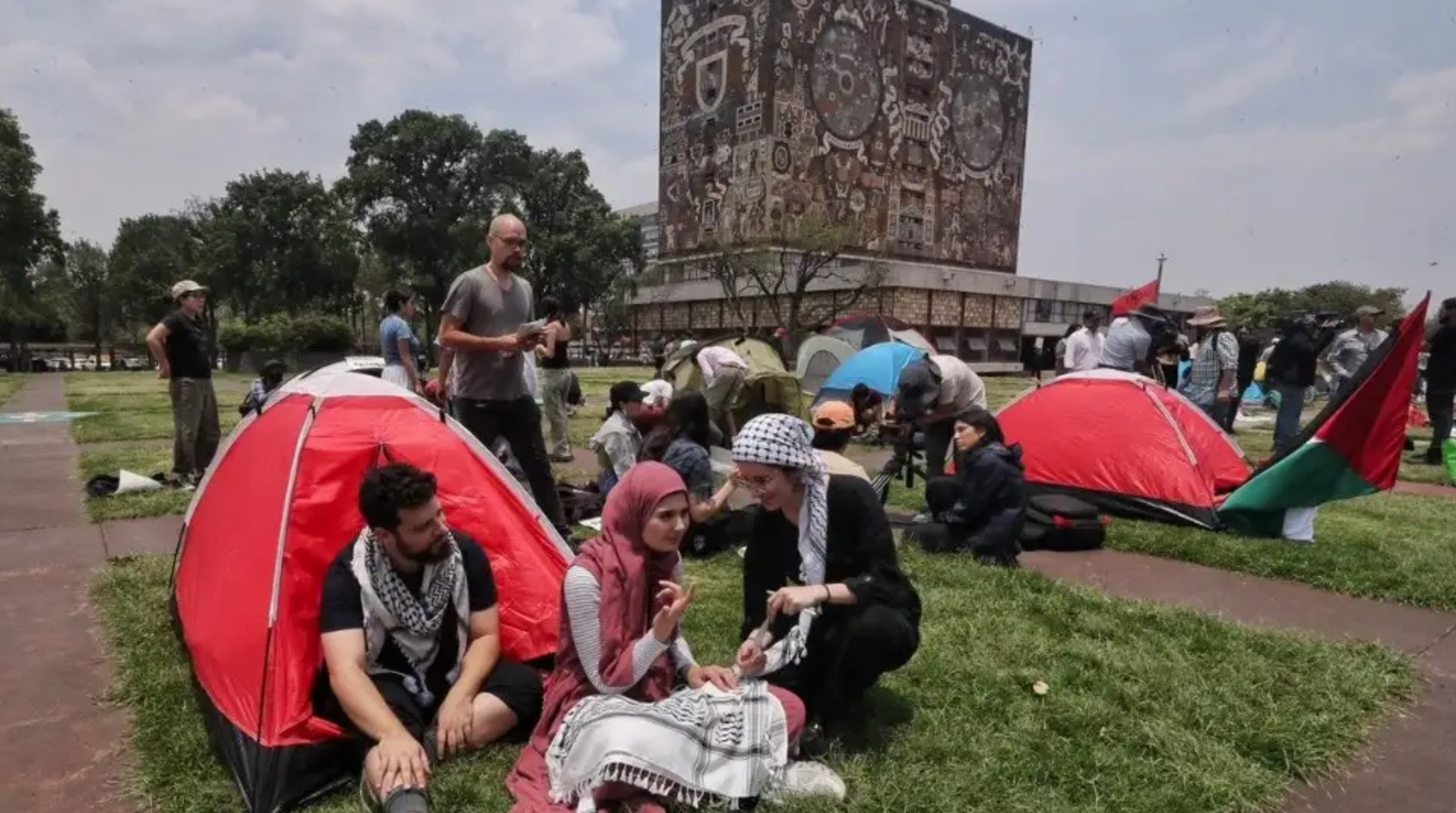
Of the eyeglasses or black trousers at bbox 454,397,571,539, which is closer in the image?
the eyeglasses

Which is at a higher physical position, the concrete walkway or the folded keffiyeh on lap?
the folded keffiyeh on lap

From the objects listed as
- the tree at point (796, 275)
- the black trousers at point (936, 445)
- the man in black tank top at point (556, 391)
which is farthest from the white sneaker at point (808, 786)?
the tree at point (796, 275)

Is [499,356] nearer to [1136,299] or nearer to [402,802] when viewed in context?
[402,802]

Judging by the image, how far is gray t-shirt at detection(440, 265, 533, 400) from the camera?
446cm

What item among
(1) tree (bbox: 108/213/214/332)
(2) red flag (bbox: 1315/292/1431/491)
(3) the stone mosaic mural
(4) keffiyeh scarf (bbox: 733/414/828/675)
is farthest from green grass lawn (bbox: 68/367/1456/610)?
(1) tree (bbox: 108/213/214/332)

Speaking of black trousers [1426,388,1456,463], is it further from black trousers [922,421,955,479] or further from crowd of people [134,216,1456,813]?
crowd of people [134,216,1456,813]

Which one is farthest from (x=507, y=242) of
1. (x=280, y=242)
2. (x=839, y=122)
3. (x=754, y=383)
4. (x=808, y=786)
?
(x=839, y=122)

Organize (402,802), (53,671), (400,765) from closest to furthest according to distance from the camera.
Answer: (402,802) < (400,765) < (53,671)

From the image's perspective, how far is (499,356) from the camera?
15.0 ft

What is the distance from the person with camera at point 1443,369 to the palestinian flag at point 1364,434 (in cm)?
480

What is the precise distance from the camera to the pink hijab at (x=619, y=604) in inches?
99.8

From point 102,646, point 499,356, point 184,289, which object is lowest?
point 102,646

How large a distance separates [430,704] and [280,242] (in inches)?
1473

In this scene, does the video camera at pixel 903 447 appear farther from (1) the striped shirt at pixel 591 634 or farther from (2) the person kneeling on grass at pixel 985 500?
(1) the striped shirt at pixel 591 634
